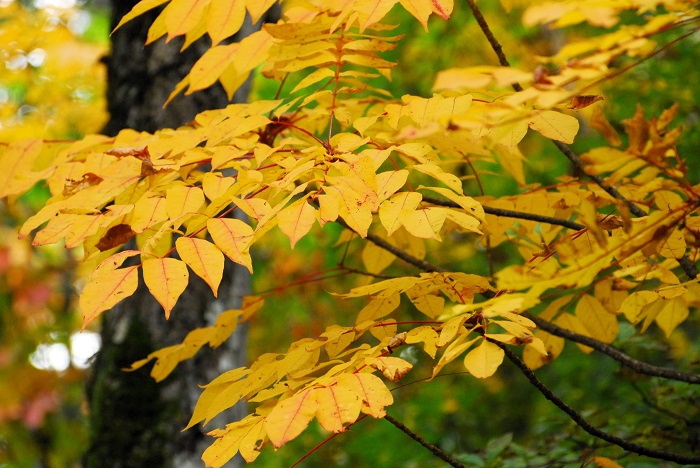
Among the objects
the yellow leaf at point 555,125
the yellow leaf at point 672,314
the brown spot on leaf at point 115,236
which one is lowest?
Result: the yellow leaf at point 672,314

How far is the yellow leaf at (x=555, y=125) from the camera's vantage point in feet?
3.84

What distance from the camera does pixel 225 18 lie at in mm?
1213

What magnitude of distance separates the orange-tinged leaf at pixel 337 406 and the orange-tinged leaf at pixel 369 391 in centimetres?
1

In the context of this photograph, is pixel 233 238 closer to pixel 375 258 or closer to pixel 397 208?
pixel 397 208

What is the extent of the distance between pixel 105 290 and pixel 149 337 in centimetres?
137

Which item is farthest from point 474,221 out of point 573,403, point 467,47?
point 467,47

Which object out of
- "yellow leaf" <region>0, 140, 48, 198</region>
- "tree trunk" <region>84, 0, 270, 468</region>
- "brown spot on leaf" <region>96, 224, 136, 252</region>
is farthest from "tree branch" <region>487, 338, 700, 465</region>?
"tree trunk" <region>84, 0, 270, 468</region>

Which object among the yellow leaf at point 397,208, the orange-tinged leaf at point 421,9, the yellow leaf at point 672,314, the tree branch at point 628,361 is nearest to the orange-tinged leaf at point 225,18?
the orange-tinged leaf at point 421,9

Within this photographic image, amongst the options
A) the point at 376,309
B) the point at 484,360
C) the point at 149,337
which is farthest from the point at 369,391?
the point at 149,337

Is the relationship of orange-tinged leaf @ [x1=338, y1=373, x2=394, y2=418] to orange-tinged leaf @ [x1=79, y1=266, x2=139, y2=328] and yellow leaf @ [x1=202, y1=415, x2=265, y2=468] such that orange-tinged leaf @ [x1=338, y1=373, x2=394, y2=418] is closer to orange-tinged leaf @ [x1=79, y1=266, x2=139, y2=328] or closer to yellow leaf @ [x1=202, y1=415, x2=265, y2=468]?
yellow leaf @ [x1=202, y1=415, x2=265, y2=468]

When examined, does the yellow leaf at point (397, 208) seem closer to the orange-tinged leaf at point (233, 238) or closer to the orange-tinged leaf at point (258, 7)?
the orange-tinged leaf at point (233, 238)

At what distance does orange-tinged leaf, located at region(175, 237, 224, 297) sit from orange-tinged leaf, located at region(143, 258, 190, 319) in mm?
16

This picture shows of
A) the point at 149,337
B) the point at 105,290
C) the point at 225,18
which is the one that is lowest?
the point at 149,337

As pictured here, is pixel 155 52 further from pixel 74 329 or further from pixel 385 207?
pixel 74 329
